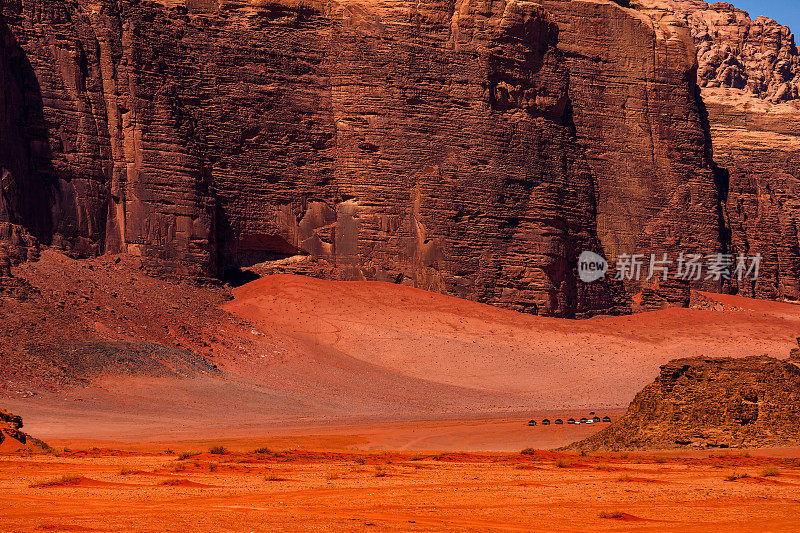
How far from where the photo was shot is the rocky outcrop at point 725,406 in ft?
70.9

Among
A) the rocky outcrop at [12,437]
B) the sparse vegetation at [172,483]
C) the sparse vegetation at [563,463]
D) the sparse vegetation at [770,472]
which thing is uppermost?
the sparse vegetation at [770,472]

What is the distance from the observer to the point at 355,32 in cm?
5034

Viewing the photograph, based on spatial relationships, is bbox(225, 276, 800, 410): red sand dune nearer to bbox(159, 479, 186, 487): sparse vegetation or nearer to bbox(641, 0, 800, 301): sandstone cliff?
bbox(641, 0, 800, 301): sandstone cliff

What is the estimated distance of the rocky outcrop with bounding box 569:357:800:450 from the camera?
2161 centimetres

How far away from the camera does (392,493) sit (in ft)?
52.0

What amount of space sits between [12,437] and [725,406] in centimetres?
1406

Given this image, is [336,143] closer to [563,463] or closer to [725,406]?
[725,406]

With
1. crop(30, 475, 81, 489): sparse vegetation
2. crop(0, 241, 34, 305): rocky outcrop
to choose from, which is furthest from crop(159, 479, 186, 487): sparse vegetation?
crop(0, 241, 34, 305): rocky outcrop

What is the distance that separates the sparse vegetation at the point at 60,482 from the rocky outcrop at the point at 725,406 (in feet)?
37.3

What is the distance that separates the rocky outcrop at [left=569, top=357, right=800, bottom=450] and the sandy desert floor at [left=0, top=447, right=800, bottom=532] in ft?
2.87

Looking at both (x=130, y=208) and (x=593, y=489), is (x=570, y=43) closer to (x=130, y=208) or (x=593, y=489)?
(x=130, y=208)

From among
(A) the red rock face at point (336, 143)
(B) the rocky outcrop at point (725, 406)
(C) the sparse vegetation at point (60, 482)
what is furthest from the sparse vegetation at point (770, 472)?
(A) the red rock face at point (336, 143)

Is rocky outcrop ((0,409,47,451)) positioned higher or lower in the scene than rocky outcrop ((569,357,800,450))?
lower

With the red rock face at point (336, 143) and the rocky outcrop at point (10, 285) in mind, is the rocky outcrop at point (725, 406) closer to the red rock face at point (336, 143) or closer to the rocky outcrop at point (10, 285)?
the rocky outcrop at point (10, 285)
